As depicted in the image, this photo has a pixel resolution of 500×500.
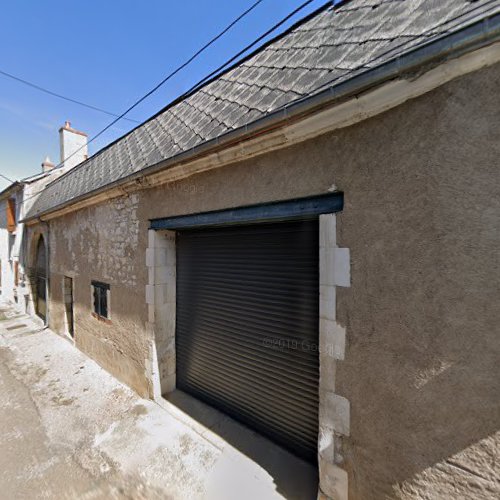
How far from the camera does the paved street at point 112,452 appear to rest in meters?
2.75

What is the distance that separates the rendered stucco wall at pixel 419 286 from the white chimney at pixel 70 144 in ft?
41.5

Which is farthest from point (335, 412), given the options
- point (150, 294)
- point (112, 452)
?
point (150, 294)

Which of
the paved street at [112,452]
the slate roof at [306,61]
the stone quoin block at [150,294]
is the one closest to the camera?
the slate roof at [306,61]

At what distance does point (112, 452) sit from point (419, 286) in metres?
4.02

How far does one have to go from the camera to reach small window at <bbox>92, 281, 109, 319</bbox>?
5.29 metres

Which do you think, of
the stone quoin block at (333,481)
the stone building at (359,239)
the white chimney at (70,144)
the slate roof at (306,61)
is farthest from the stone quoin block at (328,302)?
the white chimney at (70,144)

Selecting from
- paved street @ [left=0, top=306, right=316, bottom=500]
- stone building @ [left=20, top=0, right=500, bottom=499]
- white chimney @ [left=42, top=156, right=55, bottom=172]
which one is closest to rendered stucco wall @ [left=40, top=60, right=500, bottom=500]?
stone building @ [left=20, top=0, right=500, bottom=499]

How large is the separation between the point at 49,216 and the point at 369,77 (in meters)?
9.08

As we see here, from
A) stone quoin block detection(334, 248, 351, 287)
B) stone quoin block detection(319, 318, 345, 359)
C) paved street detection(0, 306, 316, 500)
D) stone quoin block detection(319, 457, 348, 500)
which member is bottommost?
paved street detection(0, 306, 316, 500)

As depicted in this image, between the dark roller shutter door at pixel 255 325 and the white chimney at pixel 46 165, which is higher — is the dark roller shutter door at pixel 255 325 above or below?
below

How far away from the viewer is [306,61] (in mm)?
2707

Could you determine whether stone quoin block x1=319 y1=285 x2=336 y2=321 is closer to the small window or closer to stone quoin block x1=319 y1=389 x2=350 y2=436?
stone quoin block x1=319 y1=389 x2=350 y2=436

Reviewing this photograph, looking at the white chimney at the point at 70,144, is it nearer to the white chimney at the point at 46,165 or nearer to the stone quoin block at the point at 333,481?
the white chimney at the point at 46,165

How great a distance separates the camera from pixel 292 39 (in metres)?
3.26
